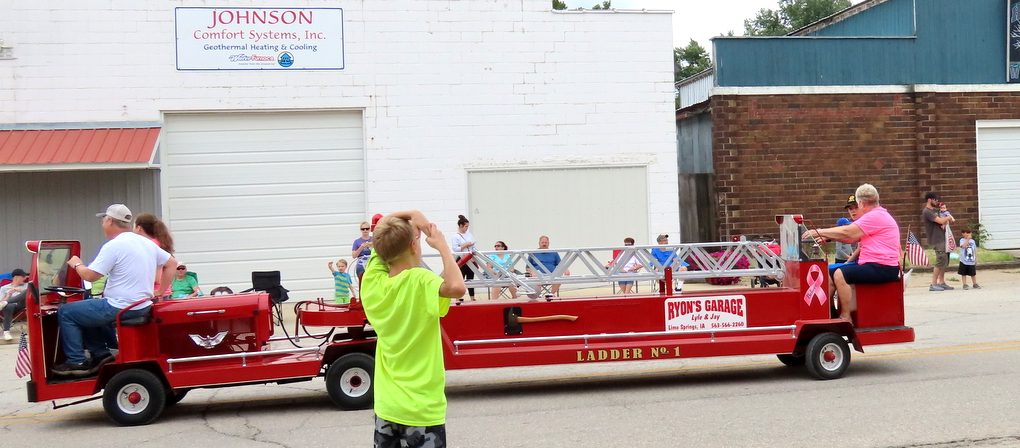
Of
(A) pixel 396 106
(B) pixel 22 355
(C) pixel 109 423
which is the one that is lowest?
(C) pixel 109 423

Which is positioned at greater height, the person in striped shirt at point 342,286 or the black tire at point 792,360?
the person in striped shirt at point 342,286

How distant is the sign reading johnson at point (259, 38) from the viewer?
19172 millimetres

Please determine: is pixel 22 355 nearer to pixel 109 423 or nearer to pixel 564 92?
pixel 109 423

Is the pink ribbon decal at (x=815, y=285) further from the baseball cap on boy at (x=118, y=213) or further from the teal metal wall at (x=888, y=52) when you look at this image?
the teal metal wall at (x=888, y=52)

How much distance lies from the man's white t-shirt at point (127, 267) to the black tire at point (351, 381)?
1663 millimetres

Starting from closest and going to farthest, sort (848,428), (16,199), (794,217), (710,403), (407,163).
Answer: (848,428) → (710,403) → (794,217) → (16,199) → (407,163)

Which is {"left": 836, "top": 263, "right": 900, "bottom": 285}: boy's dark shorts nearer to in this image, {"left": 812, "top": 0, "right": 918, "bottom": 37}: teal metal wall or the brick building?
the brick building

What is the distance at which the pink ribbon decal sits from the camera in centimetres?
996

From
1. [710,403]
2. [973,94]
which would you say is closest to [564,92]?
[973,94]

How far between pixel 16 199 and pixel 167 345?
1116cm

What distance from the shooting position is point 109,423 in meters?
9.13

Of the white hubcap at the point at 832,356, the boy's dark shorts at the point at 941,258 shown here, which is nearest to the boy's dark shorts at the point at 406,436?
the white hubcap at the point at 832,356

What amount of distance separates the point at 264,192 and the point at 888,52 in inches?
528

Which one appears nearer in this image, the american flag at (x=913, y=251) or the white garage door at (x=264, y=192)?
the american flag at (x=913, y=251)
